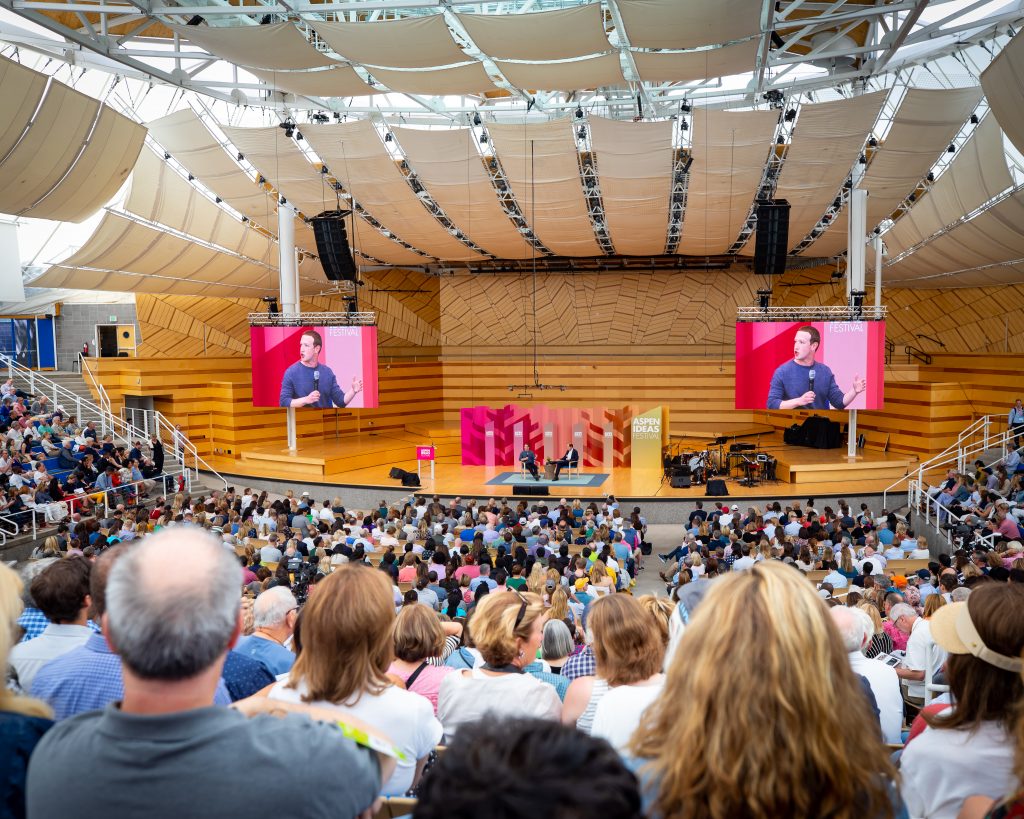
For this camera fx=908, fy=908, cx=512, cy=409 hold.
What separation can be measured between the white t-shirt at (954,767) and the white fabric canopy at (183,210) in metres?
21.0

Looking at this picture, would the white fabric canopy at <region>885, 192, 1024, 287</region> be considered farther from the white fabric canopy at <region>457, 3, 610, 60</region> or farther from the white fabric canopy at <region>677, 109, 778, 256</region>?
the white fabric canopy at <region>457, 3, 610, 60</region>

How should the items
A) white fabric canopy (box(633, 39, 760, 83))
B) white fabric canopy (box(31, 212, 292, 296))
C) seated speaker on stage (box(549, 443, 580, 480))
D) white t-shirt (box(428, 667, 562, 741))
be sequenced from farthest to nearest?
seated speaker on stage (box(549, 443, 580, 480)) → white fabric canopy (box(31, 212, 292, 296)) → white fabric canopy (box(633, 39, 760, 83)) → white t-shirt (box(428, 667, 562, 741))

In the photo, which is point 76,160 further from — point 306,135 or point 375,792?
point 375,792

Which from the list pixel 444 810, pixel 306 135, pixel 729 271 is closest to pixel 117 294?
pixel 306 135

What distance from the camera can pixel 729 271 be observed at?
32188 mm

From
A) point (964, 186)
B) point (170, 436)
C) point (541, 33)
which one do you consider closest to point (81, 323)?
point (170, 436)

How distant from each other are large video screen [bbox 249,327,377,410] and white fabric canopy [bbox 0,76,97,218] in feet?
20.1

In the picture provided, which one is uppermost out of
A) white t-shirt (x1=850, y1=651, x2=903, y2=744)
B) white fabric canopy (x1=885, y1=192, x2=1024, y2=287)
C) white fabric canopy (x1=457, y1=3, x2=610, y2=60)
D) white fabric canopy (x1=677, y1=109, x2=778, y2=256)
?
white fabric canopy (x1=457, y1=3, x2=610, y2=60)

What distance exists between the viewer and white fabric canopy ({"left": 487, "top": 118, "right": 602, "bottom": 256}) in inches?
727

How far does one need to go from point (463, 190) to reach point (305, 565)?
1346 centimetres

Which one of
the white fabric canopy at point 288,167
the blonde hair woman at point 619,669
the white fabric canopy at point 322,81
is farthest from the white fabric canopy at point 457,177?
the blonde hair woman at point 619,669

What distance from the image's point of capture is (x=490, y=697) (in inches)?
133

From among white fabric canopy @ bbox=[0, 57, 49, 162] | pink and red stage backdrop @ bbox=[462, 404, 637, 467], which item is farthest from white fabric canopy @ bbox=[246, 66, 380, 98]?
pink and red stage backdrop @ bbox=[462, 404, 637, 467]

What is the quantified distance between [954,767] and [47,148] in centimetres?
1639
